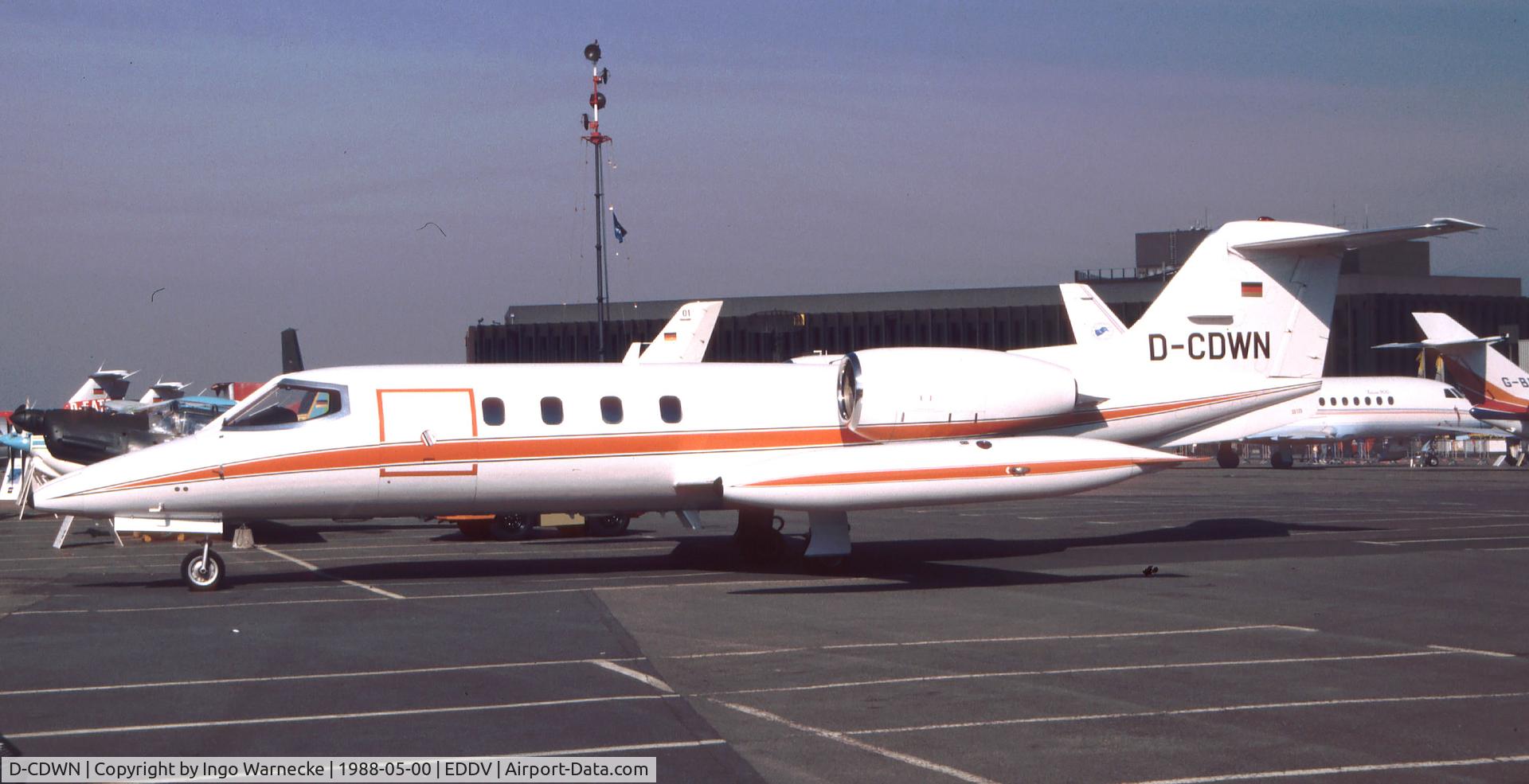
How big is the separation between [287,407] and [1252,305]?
1427cm

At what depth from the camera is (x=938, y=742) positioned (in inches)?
299

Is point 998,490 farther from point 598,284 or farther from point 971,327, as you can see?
point 971,327

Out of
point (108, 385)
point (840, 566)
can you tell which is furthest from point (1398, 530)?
point (108, 385)

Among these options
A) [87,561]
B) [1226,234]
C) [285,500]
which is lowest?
[87,561]

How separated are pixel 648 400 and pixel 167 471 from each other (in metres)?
5.62

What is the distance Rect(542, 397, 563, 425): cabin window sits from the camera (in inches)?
649

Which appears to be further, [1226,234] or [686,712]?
[1226,234]

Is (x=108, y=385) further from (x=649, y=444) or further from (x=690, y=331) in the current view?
(x=649, y=444)

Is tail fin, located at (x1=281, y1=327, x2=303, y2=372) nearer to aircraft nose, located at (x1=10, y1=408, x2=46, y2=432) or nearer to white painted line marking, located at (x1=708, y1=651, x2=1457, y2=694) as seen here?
aircraft nose, located at (x1=10, y1=408, x2=46, y2=432)

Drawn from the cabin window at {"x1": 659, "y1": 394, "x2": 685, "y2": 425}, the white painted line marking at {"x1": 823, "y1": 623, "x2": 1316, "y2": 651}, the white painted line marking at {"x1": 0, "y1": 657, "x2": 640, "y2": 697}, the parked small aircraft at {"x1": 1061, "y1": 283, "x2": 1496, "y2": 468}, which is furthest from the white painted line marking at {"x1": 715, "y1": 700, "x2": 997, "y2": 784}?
the parked small aircraft at {"x1": 1061, "y1": 283, "x2": 1496, "y2": 468}

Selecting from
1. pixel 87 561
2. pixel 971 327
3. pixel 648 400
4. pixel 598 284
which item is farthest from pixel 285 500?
pixel 971 327

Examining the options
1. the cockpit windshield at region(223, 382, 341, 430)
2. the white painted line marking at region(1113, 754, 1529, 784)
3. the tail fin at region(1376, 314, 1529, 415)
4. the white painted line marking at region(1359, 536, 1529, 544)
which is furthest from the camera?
the tail fin at region(1376, 314, 1529, 415)

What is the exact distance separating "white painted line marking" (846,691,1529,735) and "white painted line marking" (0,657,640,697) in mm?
3232

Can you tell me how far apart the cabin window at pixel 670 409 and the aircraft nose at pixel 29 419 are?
1601cm
